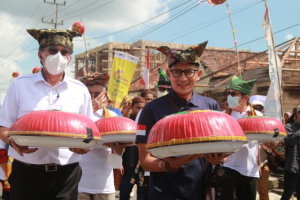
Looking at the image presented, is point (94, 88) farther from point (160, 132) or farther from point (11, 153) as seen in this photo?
point (160, 132)

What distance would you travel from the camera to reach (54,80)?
3.16 meters

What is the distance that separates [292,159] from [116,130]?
401 cm

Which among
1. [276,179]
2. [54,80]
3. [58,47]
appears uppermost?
[58,47]

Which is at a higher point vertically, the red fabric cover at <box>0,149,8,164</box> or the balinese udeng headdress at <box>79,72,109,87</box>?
the balinese udeng headdress at <box>79,72,109,87</box>

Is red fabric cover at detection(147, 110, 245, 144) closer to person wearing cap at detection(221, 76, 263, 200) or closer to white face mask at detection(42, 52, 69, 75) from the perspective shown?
white face mask at detection(42, 52, 69, 75)

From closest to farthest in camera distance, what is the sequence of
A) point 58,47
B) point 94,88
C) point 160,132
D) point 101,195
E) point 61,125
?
point 160,132 < point 61,125 < point 58,47 < point 101,195 < point 94,88

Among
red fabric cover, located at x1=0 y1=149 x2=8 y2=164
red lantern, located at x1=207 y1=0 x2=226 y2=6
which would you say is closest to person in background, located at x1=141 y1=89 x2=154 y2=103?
red fabric cover, located at x1=0 y1=149 x2=8 y2=164

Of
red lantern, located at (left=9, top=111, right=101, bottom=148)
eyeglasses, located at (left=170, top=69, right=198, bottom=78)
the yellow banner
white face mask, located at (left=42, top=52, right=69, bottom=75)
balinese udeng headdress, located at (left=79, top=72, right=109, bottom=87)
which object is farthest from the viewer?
the yellow banner

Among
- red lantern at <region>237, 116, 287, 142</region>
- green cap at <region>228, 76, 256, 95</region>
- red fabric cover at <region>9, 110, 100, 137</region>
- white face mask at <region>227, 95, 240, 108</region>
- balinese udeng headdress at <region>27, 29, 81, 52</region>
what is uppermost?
balinese udeng headdress at <region>27, 29, 81, 52</region>

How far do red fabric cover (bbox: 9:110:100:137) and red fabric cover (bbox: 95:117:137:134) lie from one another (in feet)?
3.53

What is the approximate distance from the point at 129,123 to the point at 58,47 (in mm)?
1135

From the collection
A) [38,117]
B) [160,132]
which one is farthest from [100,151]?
[160,132]

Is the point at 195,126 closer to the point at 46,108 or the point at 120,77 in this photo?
the point at 46,108

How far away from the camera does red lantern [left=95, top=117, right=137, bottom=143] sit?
3.63 meters
